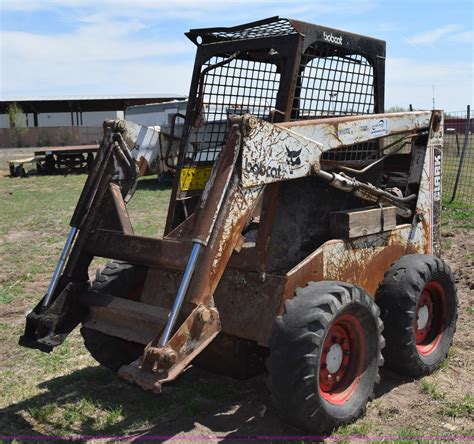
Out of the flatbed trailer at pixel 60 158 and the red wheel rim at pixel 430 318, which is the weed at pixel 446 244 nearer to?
the red wheel rim at pixel 430 318

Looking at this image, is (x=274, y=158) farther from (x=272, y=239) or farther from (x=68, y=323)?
(x=68, y=323)

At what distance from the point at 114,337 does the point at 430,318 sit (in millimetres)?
2354

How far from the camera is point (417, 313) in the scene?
178 inches

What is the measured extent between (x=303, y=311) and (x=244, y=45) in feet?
6.40

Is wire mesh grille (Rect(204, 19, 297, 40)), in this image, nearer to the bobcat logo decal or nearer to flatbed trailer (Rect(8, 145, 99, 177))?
→ the bobcat logo decal

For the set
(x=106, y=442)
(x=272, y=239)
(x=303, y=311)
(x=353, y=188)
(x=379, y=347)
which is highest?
(x=353, y=188)

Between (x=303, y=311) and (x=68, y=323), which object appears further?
(x=68, y=323)

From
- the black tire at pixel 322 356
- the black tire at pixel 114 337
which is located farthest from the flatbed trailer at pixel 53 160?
the black tire at pixel 322 356

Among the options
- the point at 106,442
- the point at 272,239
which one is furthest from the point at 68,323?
the point at 272,239

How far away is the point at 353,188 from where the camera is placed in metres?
4.39

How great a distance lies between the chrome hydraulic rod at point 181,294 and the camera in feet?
11.1

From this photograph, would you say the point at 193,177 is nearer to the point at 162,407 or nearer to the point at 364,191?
the point at 364,191

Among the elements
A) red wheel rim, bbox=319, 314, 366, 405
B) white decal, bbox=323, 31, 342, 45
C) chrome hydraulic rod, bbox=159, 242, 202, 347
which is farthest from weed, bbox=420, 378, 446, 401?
white decal, bbox=323, 31, 342, 45

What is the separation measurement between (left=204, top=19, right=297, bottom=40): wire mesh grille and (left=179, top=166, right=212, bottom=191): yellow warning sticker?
3.17ft
